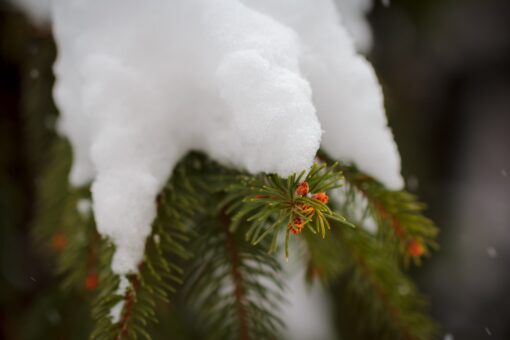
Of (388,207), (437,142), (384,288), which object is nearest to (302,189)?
(388,207)

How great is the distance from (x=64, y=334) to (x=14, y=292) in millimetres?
287

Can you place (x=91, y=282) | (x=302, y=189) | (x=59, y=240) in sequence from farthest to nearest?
(x=59, y=240) < (x=91, y=282) < (x=302, y=189)

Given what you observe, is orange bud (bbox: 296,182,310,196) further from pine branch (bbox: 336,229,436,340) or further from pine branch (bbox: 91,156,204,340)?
pine branch (bbox: 336,229,436,340)

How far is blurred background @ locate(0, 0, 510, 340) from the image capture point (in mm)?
1359

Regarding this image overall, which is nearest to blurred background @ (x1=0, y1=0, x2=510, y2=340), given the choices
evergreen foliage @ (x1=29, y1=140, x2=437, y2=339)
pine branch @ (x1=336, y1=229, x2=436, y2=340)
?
evergreen foliage @ (x1=29, y1=140, x2=437, y2=339)

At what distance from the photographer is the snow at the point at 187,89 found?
67 centimetres

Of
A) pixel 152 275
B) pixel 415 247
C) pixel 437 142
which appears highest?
pixel 437 142

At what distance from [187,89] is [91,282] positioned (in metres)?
0.45

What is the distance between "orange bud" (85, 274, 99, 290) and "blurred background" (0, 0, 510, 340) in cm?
56

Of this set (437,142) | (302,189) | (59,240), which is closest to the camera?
(302,189)

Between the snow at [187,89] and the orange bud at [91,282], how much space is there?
24 centimetres

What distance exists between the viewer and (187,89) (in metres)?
0.72

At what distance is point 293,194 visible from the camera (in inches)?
20.6

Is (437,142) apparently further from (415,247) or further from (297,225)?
(297,225)
